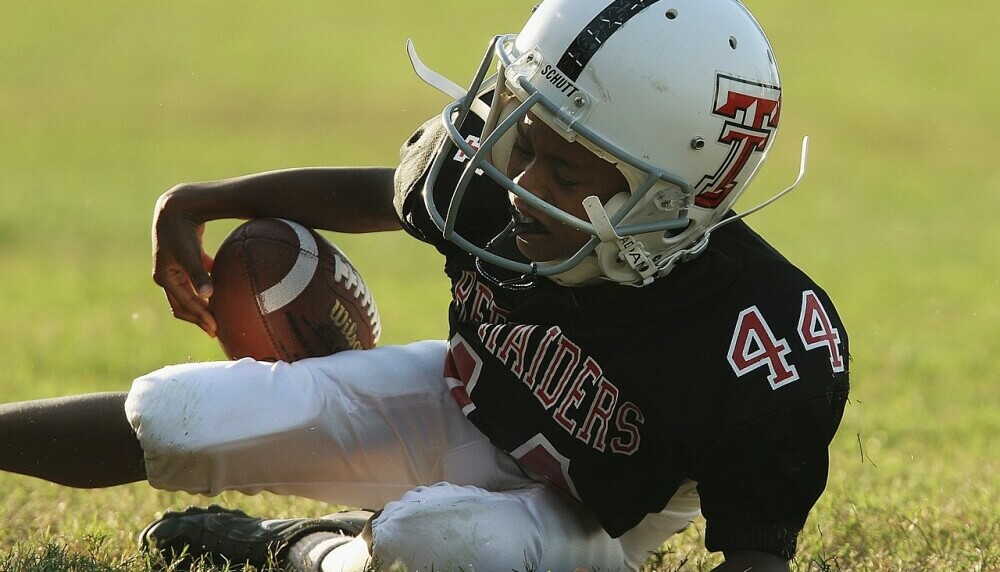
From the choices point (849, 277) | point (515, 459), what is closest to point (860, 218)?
point (849, 277)

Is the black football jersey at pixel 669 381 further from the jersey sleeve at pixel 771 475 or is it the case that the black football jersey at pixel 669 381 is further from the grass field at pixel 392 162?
the grass field at pixel 392 162

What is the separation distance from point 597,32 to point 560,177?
1.03ft

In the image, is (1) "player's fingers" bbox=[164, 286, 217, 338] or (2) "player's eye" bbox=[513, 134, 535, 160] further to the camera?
(1) "player's fingers" bbox=[164, 286, 217, 338]

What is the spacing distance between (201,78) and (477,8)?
586cm

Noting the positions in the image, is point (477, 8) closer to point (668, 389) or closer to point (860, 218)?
point (860, 218)

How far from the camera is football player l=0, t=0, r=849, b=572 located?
114 inches

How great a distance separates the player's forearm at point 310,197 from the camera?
3570 millimetres

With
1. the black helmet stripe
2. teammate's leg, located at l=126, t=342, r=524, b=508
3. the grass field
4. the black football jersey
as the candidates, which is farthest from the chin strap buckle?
the grass field

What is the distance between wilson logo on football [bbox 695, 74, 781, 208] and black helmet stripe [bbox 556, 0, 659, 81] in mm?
231

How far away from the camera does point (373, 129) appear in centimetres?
1353

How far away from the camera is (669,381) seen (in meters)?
2.97

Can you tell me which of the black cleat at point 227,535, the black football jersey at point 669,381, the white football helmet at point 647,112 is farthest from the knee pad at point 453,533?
the white football helmet at point 647,112

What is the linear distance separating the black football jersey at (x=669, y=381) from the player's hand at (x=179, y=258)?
0.56m

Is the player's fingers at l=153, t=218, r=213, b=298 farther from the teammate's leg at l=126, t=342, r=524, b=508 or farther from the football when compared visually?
the teammate's leg at l=126, t=342, r=524, b=508
